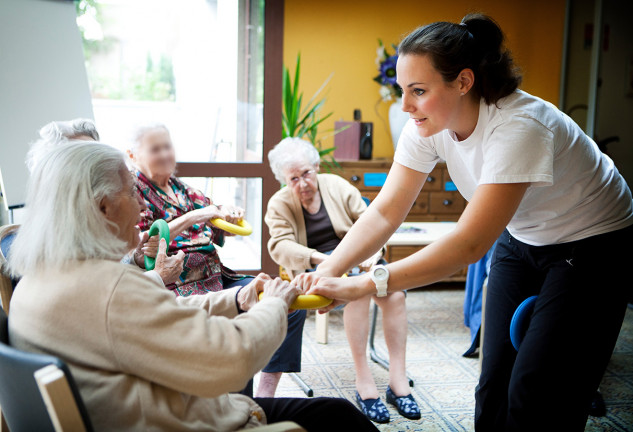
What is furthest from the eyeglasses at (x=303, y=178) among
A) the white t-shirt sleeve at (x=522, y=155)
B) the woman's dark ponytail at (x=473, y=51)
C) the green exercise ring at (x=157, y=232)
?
the white t-shirt sleeve at (x=522, y=155)

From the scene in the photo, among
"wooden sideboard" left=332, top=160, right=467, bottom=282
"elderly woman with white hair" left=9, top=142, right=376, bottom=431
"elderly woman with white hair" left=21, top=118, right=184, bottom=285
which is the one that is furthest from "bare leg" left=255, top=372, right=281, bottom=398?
"wooden sideboard" left=332, top=160, right=467, bottom=282

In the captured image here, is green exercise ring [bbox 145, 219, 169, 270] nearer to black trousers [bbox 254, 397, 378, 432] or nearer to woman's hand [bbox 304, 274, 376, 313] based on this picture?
woman's hand [bbox 304, 274, 376, 313]

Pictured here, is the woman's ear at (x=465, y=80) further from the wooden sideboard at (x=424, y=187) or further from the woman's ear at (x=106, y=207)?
the wooden sideboard at (x=424, y=187)

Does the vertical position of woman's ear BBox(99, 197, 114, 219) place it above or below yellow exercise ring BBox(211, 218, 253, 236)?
above

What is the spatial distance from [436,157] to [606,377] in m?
1.91

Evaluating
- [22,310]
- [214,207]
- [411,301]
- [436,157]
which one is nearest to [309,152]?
[214,207]

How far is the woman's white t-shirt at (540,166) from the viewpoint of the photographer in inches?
57.1

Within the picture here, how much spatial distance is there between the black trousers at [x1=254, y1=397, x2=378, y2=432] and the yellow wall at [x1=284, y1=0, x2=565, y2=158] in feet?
13.2

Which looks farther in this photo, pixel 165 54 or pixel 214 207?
pixel 165 54

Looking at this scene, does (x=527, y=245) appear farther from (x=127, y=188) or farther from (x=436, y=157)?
(x=127, y=188)

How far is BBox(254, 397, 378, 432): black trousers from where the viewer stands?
4.66 ft

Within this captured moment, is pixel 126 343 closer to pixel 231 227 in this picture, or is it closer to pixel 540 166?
pixel 540 166

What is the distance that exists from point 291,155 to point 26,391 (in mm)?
2115

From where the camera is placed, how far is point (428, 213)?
192 inches
